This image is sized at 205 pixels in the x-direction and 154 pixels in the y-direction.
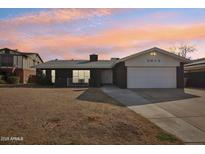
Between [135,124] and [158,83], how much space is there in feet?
43.7

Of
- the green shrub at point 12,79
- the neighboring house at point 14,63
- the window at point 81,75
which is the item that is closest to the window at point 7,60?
the neighboring house at point 14,63

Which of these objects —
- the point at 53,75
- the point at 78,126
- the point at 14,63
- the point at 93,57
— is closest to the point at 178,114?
the point at 78,126

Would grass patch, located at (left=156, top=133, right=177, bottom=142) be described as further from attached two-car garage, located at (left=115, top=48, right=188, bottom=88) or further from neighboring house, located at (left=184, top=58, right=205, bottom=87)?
neighboring house, located at (left=184, top=58, right=205, bottom=87)

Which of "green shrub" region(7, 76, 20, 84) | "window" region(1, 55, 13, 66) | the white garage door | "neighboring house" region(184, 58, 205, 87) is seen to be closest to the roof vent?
the white garage door

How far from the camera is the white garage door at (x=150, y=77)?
73.7ft

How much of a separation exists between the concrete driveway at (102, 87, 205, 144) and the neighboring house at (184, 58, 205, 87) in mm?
12183

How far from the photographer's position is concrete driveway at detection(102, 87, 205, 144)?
9.01 metres

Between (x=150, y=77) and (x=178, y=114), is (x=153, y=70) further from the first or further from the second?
(x=178, y=114)

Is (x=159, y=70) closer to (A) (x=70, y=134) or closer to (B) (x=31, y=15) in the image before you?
(B) (x=31, y=15)

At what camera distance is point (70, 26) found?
1648 cm

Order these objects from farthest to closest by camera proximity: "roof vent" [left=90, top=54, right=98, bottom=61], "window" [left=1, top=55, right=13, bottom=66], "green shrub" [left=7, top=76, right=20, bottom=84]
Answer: "window" [left=1, top=55, right=13, bottom=66], "green shrub" [left=7, top=76, right=20, bottom=84], "roof vent" [left=90, top=54, right=98, bottom=61]

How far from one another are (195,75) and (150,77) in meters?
8.49

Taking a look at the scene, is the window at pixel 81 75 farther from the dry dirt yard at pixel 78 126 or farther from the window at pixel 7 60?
the dry dirt yard at pixel 78 126
